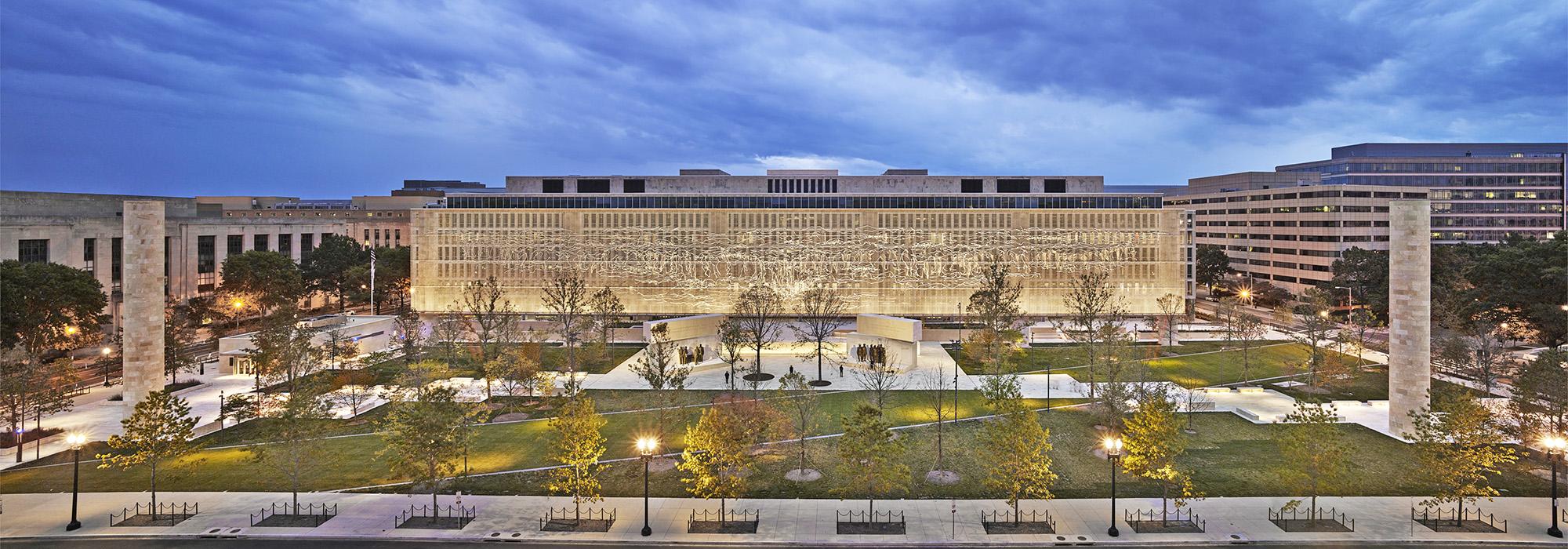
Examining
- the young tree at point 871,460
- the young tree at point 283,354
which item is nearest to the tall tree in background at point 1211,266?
the young tree at point 871,460

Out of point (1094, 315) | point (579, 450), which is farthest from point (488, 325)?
point (1094, 315)

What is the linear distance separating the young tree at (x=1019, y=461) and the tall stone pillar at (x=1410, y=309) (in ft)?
74.6

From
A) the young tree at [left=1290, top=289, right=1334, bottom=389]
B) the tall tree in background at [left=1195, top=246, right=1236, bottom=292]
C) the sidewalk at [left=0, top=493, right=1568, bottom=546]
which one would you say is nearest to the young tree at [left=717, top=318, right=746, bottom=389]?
the sidewalk at [left=0, top=493, right=1568, bottom=546]

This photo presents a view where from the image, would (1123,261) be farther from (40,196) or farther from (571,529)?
(40,196)

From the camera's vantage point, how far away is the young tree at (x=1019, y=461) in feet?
86.4

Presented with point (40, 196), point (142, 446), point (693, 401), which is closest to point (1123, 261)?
point (693, 401)

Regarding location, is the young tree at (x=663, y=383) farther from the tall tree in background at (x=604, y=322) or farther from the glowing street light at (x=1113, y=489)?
the glowing street light at (x=1113, y=489)

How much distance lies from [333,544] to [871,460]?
18978mm

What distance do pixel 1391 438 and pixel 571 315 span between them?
5204cm

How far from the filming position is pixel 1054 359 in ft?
194

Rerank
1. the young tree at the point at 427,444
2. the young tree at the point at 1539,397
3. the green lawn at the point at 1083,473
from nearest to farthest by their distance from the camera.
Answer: the young tree at the point at 427,444 → the green lawn at the point at 1083,473 → the young tree at the point at 1539,397

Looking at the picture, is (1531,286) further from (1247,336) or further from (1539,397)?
(1539,397)

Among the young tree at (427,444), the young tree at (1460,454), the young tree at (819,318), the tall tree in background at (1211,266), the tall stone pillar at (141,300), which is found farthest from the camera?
the tall tree in background at (1211,266)

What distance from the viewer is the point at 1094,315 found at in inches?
2362
